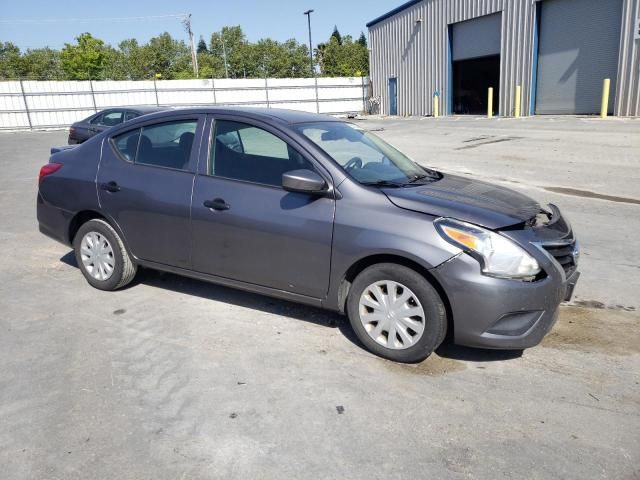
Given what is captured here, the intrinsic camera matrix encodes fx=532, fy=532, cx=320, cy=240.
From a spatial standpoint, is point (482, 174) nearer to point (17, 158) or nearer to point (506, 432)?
point (506, 432)

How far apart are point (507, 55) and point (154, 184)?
23732 mm

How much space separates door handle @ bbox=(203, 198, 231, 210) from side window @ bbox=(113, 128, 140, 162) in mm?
1025

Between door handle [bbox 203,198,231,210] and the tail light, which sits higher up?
the tail light

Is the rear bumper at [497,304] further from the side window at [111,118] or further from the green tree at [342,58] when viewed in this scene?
the green tree at [342,58]

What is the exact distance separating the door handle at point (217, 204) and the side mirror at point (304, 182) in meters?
0.58

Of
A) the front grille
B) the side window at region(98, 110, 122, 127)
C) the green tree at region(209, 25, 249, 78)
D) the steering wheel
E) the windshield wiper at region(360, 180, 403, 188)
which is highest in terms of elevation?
the green tree at region(209, 25, 249, 78)

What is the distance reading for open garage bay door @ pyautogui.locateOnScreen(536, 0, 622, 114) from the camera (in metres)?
20.3

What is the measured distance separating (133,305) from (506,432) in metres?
3.13

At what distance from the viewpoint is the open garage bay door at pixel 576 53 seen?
20.3 meters

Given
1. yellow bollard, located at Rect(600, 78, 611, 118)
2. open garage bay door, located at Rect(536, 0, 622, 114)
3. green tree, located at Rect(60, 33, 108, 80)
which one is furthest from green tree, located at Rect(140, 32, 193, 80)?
yellow bollard, located at Rect(600, 78, 611, 118)

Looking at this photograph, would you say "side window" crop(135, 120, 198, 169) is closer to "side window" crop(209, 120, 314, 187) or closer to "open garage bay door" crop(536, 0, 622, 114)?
"side window" crop(209, 120, 314, 187)

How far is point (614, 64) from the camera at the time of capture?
794 inches

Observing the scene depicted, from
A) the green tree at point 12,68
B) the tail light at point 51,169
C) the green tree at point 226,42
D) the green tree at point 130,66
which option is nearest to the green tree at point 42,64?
the green tree at point 12,68

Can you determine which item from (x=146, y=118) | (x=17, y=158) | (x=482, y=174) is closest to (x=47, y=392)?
(x=146, y=118)
